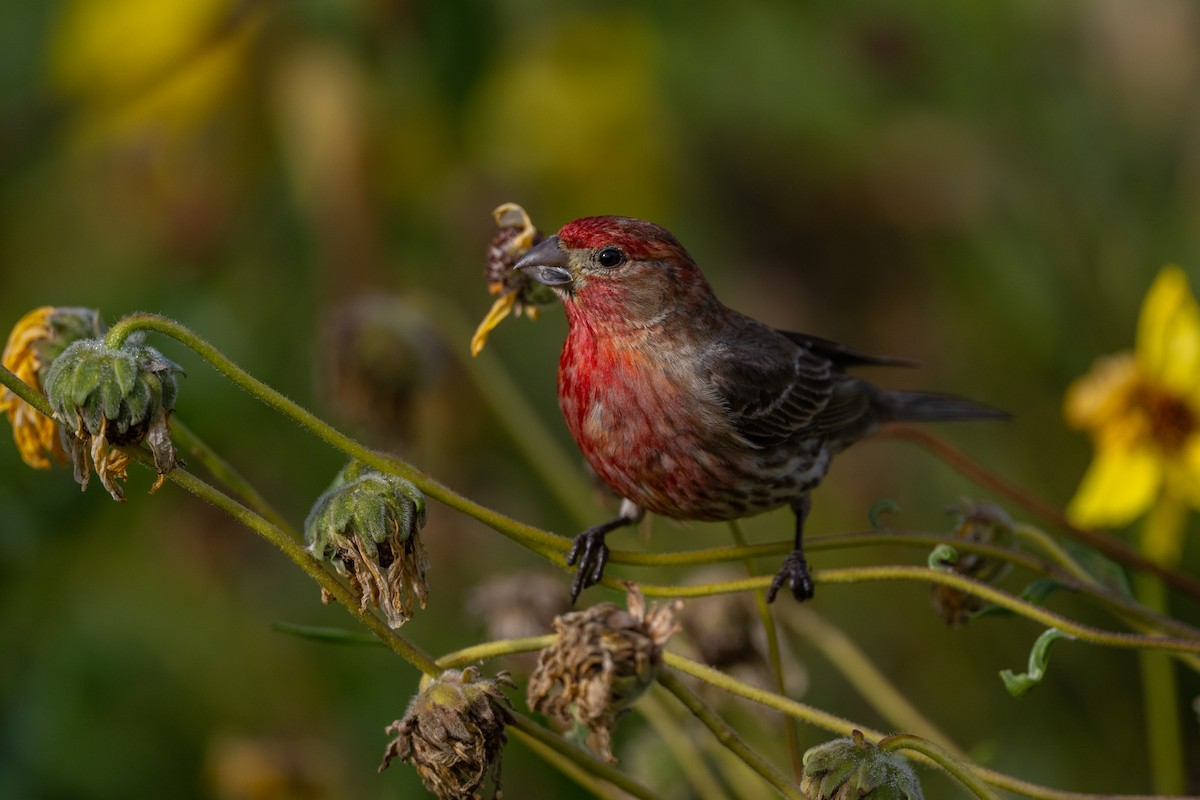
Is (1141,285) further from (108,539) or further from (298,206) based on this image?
(108,539)

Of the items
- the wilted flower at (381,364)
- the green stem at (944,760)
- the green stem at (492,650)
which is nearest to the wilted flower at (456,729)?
the green stem at (492,650)

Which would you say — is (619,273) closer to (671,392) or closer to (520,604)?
(671,392)

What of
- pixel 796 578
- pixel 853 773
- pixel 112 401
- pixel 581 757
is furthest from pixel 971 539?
pixel 112 401

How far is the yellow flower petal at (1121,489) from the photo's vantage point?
3930 mm

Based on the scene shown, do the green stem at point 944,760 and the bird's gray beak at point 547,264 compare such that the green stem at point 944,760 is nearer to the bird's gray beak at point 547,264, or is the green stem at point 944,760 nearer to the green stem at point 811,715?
the green stem at point 811,715

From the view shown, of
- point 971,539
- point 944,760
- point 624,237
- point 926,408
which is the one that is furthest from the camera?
point 926,408

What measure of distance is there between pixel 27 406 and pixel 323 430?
0.67 m

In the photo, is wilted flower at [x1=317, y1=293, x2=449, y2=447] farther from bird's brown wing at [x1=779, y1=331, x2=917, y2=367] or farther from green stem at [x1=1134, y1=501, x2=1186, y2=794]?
green stem at [x1=1134, y1=501, x2=1186, y2=794]

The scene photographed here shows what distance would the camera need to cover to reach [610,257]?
3.65 m

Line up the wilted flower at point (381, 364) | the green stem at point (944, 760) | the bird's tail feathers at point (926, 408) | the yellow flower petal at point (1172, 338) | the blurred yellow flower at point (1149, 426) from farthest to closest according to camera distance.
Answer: the bird's tail feathers at point (926, 408) → the wilted flower at point (381, 364) → the blurred yellow flower at point (1149, 426) → the yellow flower petal at point (1172, 338) → the green stem at point (944, 760)

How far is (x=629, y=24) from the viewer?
6.25 m

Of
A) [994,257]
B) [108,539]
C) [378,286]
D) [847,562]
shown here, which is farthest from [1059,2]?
[108,539]

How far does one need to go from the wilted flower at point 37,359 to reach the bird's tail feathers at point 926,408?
251cm

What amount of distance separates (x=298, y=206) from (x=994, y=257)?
2.80 metres
